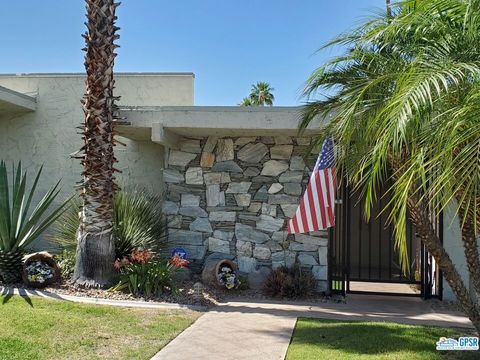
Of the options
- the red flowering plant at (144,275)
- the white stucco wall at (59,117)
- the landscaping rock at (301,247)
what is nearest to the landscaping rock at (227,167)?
the landscaping rock at (301,247)

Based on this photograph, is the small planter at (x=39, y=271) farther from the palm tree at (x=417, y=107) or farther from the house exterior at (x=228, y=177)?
the palm tree at (x=417, y=107)

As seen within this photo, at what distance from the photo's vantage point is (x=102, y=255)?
8047mm

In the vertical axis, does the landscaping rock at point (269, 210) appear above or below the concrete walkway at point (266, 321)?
above

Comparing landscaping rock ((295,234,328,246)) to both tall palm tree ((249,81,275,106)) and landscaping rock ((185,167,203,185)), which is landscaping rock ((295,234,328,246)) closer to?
landscaping rock ((185,167,203,185))

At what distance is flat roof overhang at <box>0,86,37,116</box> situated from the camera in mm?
9898

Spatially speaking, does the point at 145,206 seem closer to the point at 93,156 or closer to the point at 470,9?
the point at 93,156

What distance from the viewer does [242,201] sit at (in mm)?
9648

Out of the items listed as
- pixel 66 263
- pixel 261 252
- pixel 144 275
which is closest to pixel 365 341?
pixel 144 275

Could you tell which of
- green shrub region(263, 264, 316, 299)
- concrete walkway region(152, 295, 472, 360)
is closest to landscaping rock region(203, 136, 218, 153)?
green shrub region(263, 264, 316, 299)

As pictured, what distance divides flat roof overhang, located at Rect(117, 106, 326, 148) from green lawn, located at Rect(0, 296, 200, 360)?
341 cm

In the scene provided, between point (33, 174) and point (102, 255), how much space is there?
13.2 ft

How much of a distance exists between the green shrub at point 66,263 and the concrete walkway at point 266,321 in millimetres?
2859

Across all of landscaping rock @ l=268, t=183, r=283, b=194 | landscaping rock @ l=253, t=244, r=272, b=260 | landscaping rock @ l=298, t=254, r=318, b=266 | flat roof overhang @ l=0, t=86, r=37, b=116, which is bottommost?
landscaping rock @ l=298, t=254, r=318, b=266

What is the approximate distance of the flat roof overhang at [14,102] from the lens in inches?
390
